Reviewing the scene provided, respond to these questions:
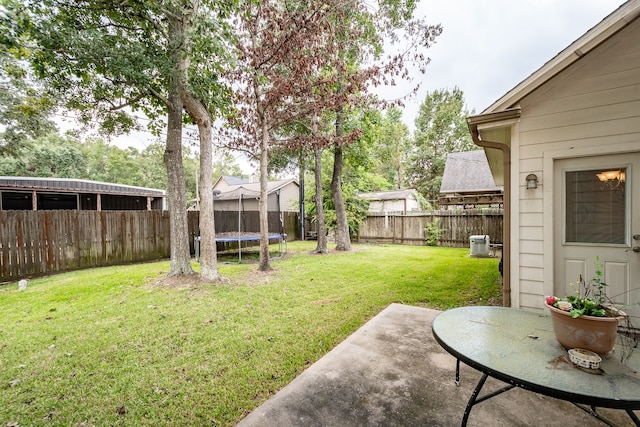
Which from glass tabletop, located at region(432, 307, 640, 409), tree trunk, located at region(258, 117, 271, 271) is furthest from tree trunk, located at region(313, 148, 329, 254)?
glass tabletop, located at region(432, 307, 640, 409)

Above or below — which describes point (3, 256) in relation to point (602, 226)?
below

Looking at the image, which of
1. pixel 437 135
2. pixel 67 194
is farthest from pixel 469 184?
pixel 67 194

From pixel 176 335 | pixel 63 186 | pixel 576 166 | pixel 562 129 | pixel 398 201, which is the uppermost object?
pixel 63 186

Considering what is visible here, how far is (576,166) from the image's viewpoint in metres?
2.91

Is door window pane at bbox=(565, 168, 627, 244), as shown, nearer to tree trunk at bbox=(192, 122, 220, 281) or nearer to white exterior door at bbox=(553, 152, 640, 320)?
white exterior door at bbox=(553, 152, 640, 320)

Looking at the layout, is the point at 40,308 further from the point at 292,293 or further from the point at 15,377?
the point at 292,293

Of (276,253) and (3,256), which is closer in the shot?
(3,256)

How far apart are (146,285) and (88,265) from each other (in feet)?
11.3

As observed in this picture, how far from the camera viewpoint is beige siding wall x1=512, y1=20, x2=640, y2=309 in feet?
8.70

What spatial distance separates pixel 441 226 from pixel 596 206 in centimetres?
850

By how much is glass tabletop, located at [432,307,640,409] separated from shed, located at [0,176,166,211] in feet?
47.4

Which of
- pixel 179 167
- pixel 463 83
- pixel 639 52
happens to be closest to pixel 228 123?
pixel 179 167

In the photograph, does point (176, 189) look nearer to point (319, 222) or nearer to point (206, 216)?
point (206, 216)

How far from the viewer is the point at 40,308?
4.01 m
